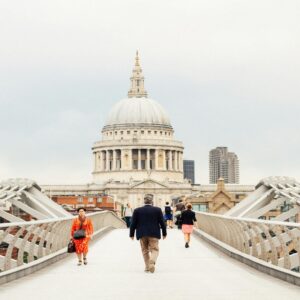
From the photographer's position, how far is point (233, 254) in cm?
2494

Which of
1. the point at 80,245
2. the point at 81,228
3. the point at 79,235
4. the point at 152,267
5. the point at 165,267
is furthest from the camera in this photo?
the point at 81,228

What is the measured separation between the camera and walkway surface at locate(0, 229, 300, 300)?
1503cm

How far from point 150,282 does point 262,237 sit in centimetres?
412

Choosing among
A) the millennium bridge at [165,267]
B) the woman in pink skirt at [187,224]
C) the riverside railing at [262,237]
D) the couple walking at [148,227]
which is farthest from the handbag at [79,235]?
the woman in pink skirt at [187,224]

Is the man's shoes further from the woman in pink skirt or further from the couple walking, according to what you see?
the woman in pink skirt

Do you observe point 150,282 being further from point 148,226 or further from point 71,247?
point 71,247

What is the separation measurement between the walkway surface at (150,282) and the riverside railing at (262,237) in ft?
1.68

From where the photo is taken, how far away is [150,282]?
17.5m

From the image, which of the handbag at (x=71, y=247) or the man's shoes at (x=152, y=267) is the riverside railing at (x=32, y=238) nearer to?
the handbag at (x=71, y=247)

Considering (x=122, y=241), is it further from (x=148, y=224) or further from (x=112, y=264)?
(x=148, y=224)

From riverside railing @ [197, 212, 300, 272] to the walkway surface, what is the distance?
513mm

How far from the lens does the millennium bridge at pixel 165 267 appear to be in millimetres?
15580

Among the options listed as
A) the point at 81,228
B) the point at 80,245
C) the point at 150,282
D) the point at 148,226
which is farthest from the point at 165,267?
the point at 150,282

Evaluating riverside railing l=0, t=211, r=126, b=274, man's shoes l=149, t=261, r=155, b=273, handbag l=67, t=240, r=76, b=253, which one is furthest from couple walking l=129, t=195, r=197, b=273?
riverside railing l=0, t=211, r=126, b=274
